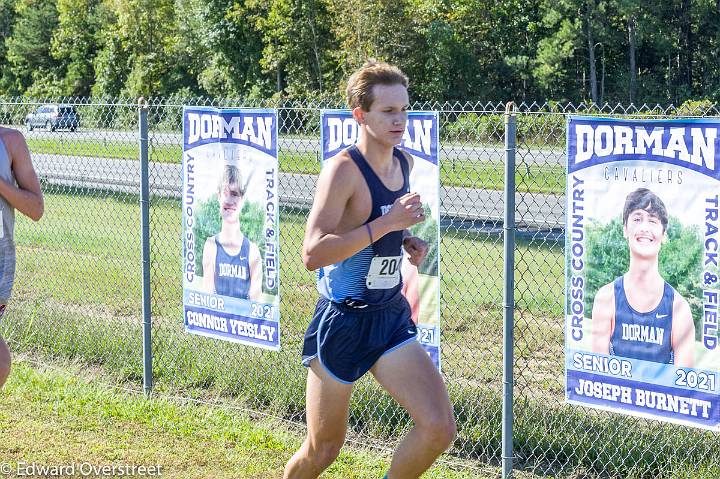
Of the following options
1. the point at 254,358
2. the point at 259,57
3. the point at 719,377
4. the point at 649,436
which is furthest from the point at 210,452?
the point at 259,57

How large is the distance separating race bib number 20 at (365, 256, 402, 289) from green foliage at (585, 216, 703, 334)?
117 cm

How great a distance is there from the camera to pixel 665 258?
457 centimetres

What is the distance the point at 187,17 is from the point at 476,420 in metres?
49.7

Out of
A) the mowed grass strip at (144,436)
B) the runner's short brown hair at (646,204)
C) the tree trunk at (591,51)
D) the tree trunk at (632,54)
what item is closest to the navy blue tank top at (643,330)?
the runner's short brown hair at (646,204)

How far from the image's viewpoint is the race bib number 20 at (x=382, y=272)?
13.6ft

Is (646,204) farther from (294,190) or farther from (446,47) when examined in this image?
(446,47)

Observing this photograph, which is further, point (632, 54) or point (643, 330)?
point (632, 54)

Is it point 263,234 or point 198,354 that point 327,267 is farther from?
point 198,354

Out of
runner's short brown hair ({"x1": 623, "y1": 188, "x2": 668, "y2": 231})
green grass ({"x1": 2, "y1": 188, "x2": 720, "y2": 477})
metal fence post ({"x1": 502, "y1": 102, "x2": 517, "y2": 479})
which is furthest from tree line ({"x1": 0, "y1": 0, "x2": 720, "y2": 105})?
runner's short brown hair ({"x1": 623, "y1": 188, "x2": 668, "y2": 231})

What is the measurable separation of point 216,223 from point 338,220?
8.47 feet

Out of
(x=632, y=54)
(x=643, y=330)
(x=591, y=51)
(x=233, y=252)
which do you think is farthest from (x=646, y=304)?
(x=632, y=54)

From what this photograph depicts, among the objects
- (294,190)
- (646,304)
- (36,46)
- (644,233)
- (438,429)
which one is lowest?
(438,429)

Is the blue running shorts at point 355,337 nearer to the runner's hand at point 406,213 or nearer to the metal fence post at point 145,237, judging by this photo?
the runner's hand at point 406,213

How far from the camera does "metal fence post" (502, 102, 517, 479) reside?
5.16m
